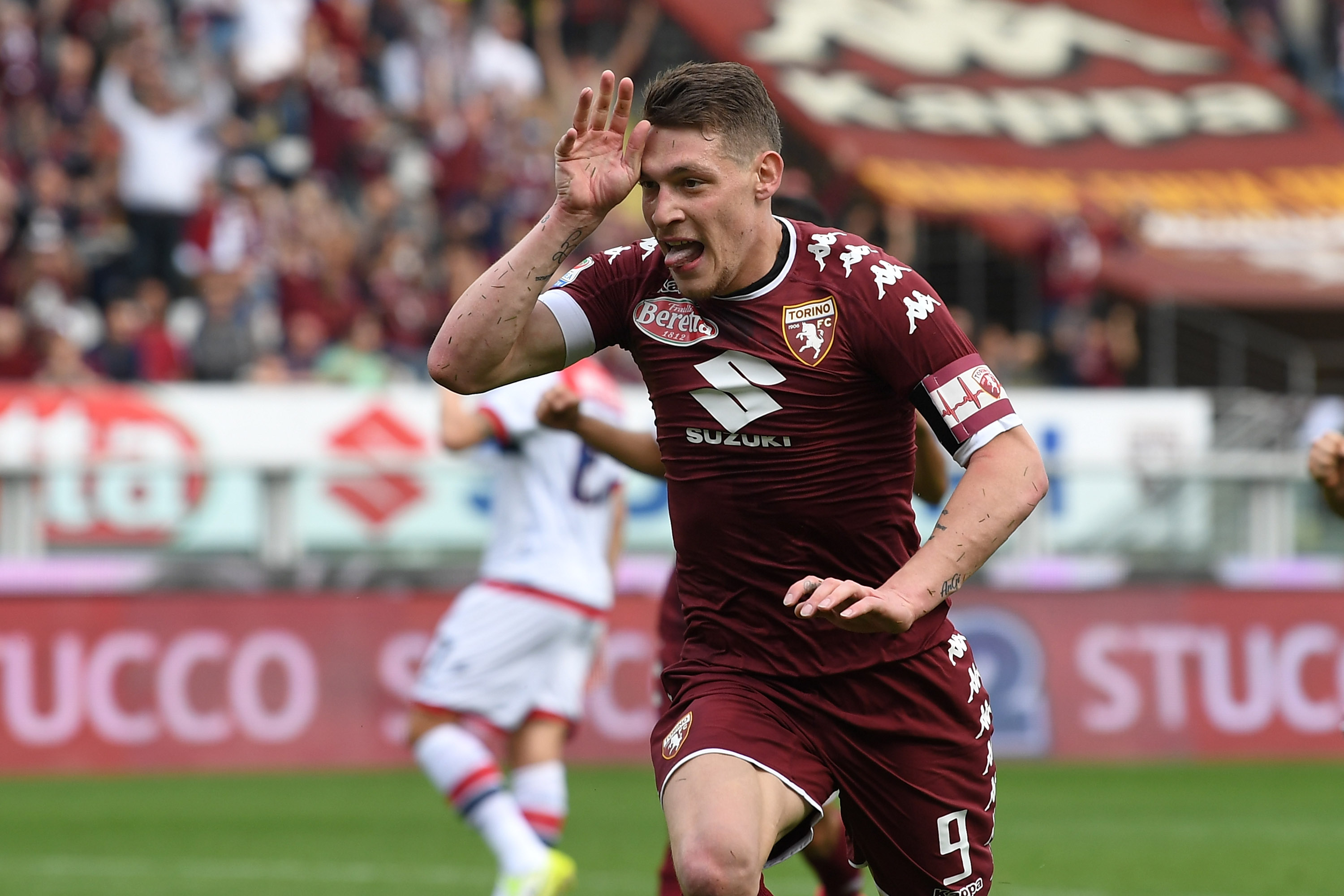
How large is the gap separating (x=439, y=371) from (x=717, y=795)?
3.86 feet

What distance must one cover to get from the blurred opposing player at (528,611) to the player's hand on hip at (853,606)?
141 inches

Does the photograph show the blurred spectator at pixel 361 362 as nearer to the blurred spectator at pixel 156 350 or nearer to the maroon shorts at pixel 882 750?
the blurred spectator at pixel 156 350

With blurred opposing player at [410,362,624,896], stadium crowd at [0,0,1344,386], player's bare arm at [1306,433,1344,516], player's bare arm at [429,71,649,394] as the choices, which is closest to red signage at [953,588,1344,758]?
stadium crowd at [0,0,1344,386]

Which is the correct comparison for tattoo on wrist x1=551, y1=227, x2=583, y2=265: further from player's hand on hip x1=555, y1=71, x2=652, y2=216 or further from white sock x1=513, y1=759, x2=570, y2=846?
white sock x1=513, y1=759, x2=570, y2=846

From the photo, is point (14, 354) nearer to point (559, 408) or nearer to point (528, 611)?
point (528, 611)

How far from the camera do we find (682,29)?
73.3 feet

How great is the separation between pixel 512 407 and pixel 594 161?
3373 mm

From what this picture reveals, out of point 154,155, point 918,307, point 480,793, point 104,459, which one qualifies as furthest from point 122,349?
point 918,307

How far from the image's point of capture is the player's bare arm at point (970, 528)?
4.45 metres

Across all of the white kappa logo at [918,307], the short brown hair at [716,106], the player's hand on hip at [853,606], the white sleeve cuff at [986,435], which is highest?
the short brown hair at [716,106]

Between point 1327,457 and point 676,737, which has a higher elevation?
point 1327,457

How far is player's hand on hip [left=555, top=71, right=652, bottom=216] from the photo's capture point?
4.81 m

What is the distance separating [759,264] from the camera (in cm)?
486

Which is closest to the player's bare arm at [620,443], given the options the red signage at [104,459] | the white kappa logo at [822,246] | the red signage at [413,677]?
the white kappa logo at [822,246]
